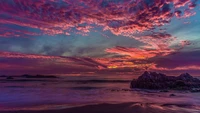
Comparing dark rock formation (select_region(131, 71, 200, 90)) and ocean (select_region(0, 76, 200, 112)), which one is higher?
dark rock formation (select_region(131, 71, 200, 90))

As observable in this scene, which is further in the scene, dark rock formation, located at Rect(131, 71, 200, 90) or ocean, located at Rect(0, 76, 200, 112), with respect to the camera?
dark rock formation, located at Rect(131, 71, 200, 90)

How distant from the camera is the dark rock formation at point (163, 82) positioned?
33688 mm

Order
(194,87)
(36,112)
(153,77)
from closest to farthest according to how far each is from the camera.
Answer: (36,112) → (194,87) → (153,77)

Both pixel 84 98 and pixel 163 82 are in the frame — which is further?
pixel 163 82

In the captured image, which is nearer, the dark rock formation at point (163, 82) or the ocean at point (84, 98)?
the ocean at point (84, 98)

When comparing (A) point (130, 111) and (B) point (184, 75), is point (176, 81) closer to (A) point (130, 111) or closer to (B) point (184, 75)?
(B) point (184, 75)

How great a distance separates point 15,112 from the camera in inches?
520

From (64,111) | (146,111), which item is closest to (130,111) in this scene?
(146,111)

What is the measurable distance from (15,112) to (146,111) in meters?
8.96

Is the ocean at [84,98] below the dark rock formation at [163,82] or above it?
below

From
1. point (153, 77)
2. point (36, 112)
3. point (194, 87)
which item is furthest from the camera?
point (153, 77)

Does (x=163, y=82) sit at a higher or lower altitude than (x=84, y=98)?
higher

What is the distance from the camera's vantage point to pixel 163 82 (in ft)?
115

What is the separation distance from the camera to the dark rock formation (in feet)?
111
